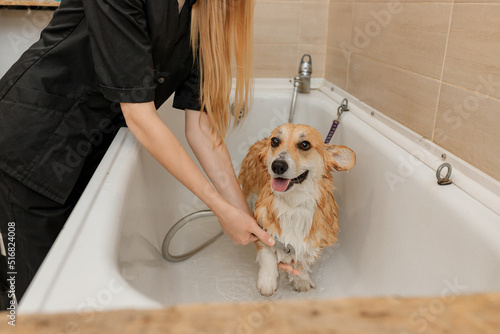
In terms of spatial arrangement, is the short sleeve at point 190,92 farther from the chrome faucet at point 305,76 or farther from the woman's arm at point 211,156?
the chrome faucet at point 305,76

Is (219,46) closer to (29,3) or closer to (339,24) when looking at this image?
(339,24)

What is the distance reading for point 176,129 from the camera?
2.04 meters

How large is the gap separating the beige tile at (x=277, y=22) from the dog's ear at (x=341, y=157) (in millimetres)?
1103

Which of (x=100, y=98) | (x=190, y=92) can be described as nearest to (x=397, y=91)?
(x=190, y=92)

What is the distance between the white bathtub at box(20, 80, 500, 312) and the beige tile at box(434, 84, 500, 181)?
0.11 ft

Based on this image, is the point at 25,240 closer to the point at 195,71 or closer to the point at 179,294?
the point at 179,294

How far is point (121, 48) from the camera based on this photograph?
37.4 inches

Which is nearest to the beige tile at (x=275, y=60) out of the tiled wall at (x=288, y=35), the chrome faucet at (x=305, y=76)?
the tiled wall at (x=288, y=35)

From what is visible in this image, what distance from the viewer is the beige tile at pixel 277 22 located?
223cm

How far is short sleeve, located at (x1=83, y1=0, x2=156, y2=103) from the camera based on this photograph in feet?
3.03

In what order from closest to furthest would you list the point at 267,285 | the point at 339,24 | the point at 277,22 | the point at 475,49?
the point at 475,49 → the point at 267,285 → the point at 339,24 → the point at 277,22

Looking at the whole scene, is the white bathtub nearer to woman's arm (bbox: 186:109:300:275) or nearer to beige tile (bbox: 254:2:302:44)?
woman's arm (bbox: 186:109:300:275)

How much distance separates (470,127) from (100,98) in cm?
103

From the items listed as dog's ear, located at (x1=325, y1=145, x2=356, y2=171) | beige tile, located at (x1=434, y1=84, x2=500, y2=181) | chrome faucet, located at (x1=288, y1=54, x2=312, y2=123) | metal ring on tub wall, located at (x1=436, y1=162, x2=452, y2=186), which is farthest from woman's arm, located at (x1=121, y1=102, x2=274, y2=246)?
chrome faucet, located at (x1=288, y1=54, x2=312, y2=123)
